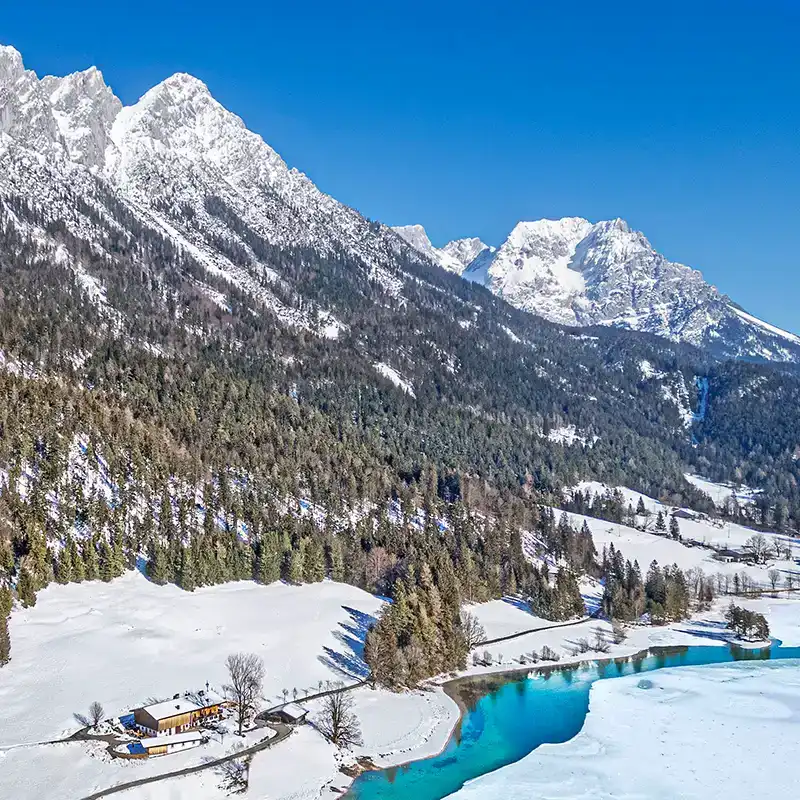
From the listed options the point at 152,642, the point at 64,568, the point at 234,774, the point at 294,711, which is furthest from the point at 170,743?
the point at 64,568

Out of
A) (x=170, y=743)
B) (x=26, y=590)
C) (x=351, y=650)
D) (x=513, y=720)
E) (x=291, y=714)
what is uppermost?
(x=26, y=590)

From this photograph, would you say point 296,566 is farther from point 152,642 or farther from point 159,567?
point 152,642

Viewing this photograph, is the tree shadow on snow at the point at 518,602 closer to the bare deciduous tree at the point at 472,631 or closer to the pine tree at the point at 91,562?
the bare deciduous tree at the point at 472,631

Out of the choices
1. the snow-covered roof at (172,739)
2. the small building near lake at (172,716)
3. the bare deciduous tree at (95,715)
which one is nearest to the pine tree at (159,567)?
the bare deciduous tree at (95,715)

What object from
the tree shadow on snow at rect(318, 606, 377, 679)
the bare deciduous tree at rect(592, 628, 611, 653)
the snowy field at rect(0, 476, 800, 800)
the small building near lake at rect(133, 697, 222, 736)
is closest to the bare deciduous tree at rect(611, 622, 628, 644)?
the snowy field at rect(0, 476, 800, 800)

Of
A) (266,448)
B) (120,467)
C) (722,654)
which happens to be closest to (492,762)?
(722,654)

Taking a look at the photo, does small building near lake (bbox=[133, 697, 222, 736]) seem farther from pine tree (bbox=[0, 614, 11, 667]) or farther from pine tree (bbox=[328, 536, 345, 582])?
Answer: pine tree (bbox=[328, 536, 345, 582])

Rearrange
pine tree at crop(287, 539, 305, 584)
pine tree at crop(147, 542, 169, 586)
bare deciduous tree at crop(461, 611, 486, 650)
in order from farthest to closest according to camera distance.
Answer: pine tree at crop(287, 539, 305, 584), pine tree at crop(147, 542, 169, 586), bare deciduous tree at crop(461, 611, 486, 650)
